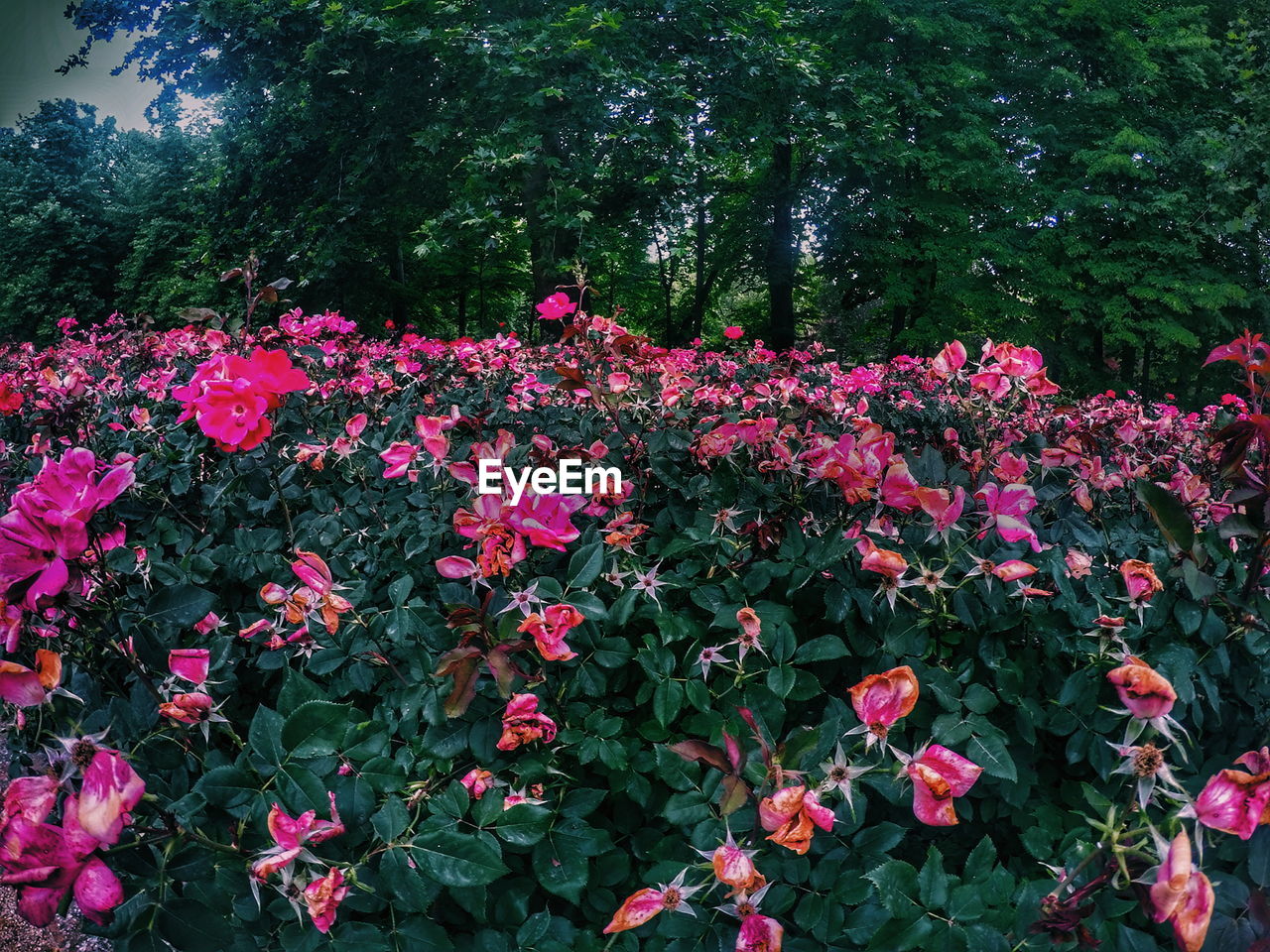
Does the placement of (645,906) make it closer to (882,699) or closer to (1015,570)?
(882,699)

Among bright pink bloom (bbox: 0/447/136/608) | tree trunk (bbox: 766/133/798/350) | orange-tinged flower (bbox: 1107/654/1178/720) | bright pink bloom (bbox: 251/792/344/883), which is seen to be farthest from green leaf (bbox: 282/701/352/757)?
tree trunk (bbox: 766/133/798/350)

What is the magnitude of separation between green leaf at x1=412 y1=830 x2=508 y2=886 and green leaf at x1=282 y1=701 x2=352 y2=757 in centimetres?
18

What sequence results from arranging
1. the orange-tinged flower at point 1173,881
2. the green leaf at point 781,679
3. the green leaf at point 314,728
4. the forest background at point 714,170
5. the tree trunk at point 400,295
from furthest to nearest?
1. the tree trunk at point 400,295
2. the forest background at point 714,170
3. the green leaf at point 781,679
4. the green leaf at point 314,728
5. the orange-tinged flower at point 1173,881

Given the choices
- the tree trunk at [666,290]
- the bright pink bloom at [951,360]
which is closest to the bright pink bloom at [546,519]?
the bright pink bloom at [951,360]

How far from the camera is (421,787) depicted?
109 centimetres

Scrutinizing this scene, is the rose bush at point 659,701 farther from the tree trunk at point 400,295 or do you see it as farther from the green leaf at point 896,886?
the tree trunk at point 400,295

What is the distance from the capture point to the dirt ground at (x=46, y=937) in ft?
7.34

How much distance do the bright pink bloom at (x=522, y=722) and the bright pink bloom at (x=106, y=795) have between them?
46 centimetres

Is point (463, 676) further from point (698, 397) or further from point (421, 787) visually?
point (698, 397)

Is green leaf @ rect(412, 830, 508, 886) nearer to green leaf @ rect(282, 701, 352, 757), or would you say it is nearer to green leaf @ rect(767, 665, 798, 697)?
green leaf @ rect(282, 701, 352, 757)

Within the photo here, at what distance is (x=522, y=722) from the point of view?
109 centimetres

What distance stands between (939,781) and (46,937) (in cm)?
285

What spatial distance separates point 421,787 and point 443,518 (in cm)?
61

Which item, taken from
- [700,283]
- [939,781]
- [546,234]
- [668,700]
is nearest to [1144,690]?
[939,781]
